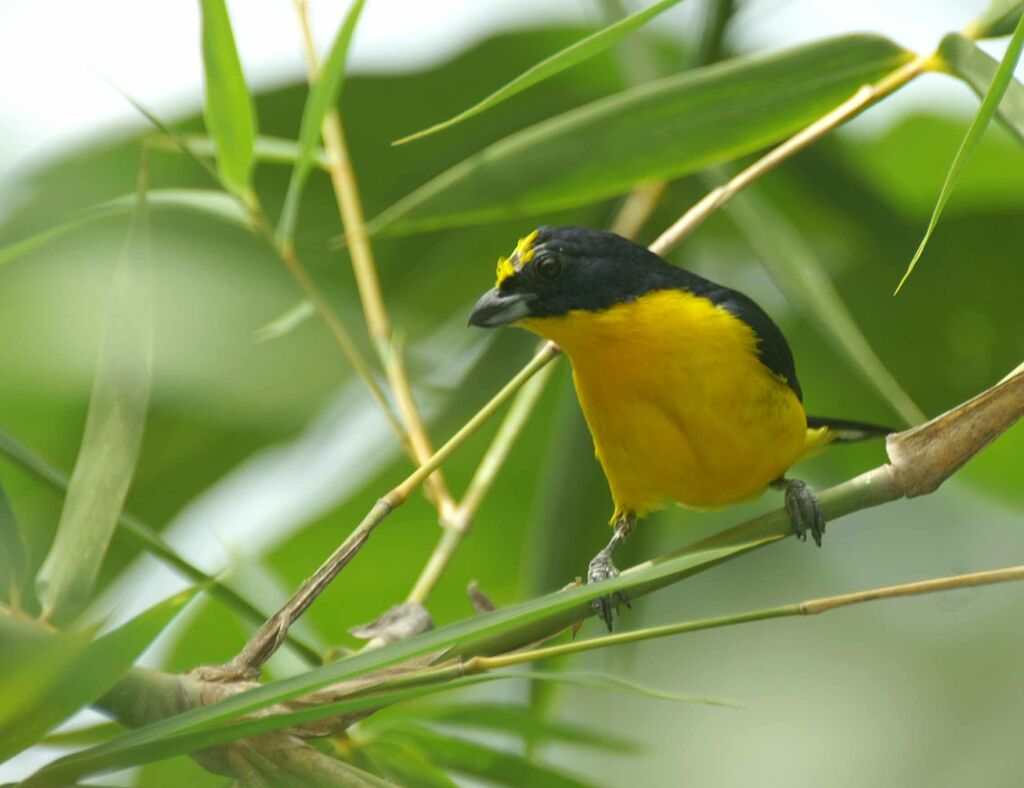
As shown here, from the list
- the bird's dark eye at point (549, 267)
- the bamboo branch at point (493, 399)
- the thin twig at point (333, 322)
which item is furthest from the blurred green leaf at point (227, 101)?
the bird's dark eye at point (549, 267)

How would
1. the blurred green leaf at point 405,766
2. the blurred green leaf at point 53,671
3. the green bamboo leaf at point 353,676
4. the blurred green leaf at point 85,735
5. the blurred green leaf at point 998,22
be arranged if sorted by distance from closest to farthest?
the blurred green leaf at point 53,671
the green bamboo leaf at point 353,676
the blurred green leaf at point 85,735
the blurred green leaf at point 405,766
the blurred green leaf at point 998,22

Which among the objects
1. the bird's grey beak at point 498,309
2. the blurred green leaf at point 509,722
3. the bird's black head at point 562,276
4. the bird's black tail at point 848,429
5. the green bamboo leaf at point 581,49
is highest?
the bird's black head at point 562,276

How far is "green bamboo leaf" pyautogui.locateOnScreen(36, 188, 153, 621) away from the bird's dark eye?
0.88 metres

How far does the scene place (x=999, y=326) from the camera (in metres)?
2.40

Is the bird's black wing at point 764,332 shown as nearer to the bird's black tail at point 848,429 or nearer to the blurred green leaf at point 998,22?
the bird's black tail at point 848,429

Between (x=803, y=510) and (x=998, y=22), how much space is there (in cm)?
66

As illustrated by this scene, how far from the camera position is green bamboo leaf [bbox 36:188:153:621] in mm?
1185

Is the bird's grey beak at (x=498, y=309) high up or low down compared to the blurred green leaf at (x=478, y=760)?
up

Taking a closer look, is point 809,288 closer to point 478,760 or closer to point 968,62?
point 968,62

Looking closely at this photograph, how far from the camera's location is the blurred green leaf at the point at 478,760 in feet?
5.29

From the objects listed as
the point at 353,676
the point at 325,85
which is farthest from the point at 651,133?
the point at 353,676

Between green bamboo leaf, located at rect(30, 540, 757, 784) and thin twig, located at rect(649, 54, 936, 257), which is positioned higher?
thin twig, located at rect(649, 54, 936, 257)

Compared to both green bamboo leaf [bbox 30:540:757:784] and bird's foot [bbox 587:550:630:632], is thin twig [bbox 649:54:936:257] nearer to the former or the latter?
green bamboo leaf [bbox 30:540:757:784]

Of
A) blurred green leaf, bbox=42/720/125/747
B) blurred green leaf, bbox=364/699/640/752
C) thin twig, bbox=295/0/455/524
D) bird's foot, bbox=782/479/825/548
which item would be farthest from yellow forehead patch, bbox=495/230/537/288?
blurred green leaf, bbox=42/720/125/747
